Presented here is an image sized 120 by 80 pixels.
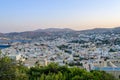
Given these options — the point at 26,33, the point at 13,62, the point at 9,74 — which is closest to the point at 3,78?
the point at 9,74

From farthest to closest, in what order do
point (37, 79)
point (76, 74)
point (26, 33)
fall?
point (26, 33)
point (76, 74)
point (37, 79)

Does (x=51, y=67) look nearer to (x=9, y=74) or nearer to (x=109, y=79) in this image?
(x=109, y=79)

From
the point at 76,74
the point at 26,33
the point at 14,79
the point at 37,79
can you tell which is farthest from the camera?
the point at 26,33

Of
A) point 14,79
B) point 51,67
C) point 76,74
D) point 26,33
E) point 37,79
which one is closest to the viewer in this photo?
point 14,79

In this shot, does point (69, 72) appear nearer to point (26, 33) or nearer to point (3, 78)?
point (3, 78)

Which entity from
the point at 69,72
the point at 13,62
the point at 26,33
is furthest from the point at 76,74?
the point at 26,33

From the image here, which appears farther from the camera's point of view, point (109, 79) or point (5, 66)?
point (109, 79)

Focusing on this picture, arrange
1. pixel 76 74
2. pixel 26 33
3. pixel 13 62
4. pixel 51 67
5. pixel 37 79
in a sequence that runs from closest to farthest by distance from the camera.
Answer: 1. pixel 13 62
2. pixel 37 79
3. pixel 76 74
4. pixel 51 67
5. pixel 26 33

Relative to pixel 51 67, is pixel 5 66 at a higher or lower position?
higher

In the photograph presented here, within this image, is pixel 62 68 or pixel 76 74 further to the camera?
pixel 62 68
